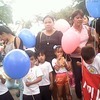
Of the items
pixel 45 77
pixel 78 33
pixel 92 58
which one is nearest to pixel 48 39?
pixel 78 33

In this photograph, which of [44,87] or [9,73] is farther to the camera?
[44,87]

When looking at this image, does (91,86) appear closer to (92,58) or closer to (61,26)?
(92,58)

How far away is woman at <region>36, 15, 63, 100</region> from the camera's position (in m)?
5.48

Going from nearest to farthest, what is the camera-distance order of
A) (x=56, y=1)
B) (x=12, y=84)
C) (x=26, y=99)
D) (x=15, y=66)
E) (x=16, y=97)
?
(x=15, y=66), (x=26, y=99), (x=12, y=84), (x=16, y=97), (x=56, y=1)

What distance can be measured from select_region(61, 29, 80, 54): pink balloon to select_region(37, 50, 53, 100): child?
0.43 metres

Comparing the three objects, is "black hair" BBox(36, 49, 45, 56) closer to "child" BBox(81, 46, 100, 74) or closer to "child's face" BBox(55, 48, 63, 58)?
"child's face" BBox(55, 48, 63, 58)

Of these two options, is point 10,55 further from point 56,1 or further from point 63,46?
point 56,1

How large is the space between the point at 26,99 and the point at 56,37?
139 cm

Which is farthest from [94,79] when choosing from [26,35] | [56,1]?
[56,1]

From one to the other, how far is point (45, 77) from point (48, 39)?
0.73 meters

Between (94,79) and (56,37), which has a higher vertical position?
(56,37)

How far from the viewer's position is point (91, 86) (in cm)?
457

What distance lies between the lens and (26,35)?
20.2ft

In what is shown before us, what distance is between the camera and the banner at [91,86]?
442cm
